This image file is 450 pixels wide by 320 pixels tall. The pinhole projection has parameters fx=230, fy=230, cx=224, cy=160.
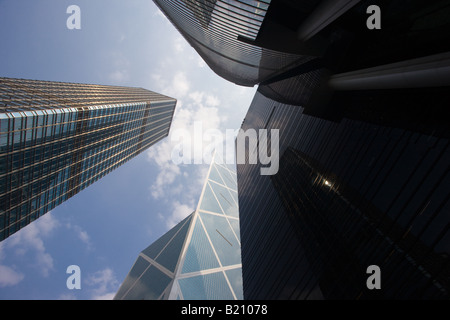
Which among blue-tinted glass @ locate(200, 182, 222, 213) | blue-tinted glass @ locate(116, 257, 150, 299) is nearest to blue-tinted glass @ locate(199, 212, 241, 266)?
blue-tinted glass @ locate(200, 182, 222, 213)

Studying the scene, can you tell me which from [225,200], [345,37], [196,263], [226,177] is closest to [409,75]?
[345,37]

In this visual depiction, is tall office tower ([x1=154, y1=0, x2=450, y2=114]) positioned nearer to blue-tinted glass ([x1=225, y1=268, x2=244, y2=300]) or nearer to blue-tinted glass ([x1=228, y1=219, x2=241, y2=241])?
blue-tinted glass ([x1=225, y1=268, x2=244, y2=300])

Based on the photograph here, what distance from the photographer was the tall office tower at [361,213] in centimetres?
Answer: 1149

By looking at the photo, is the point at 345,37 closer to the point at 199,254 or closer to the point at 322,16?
the point at 322,16

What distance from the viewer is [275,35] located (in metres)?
23.5

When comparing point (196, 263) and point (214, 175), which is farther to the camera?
point (214, 175)

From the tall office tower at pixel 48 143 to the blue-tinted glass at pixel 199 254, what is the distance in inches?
1655

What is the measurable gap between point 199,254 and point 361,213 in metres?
75.0

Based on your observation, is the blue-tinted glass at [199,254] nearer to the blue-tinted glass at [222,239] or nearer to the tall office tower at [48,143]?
the blue-tinted glass at [222,239]

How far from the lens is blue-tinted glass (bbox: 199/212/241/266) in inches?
3658

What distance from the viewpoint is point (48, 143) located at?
1896 inches

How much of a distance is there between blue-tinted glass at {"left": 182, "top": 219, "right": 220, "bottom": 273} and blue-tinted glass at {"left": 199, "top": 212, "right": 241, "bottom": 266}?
418 centimetres

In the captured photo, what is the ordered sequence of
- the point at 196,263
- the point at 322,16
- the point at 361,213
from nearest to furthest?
1. the point at 361,213
2. the point at 322,16
3. the point at 196,263
